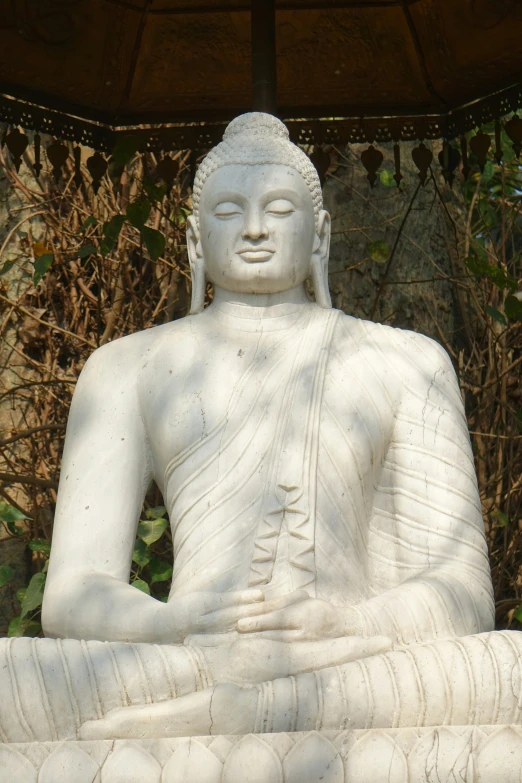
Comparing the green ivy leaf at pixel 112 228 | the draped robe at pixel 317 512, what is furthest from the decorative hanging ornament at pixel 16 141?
the draped robe at pixel 317 512

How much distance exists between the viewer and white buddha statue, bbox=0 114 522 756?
14.4 ft

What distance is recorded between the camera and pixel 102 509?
17.2ft

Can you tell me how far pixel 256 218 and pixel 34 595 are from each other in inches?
84.8

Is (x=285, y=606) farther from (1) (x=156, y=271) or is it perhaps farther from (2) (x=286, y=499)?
(1) (x=156, y=271)

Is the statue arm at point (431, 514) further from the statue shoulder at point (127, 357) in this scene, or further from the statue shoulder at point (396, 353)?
the statue shoulder at point (127, 357)

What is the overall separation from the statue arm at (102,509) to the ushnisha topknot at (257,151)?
57 centimetres

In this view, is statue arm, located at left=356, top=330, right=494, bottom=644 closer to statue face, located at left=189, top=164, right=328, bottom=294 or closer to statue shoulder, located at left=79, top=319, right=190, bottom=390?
statue face, located at left=189, top=164, right=328, bottom=294

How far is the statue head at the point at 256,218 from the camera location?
17.9ft

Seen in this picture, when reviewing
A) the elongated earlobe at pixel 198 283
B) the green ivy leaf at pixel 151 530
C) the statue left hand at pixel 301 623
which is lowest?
the statue left hand at pixel 301 623

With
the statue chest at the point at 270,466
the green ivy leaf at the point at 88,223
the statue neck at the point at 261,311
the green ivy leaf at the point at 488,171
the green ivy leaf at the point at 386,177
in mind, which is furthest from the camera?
the green ivy leaf at the point at 488,171

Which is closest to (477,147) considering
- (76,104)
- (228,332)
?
(76,104)

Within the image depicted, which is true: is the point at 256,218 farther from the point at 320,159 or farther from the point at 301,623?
the point at 320,159

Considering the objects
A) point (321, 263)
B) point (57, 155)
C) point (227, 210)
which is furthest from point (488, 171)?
point (227, 210)

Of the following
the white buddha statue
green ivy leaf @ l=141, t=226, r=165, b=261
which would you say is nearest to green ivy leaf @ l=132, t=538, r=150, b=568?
green ivy leaf @ l=141, t=226, r=165, b=261
